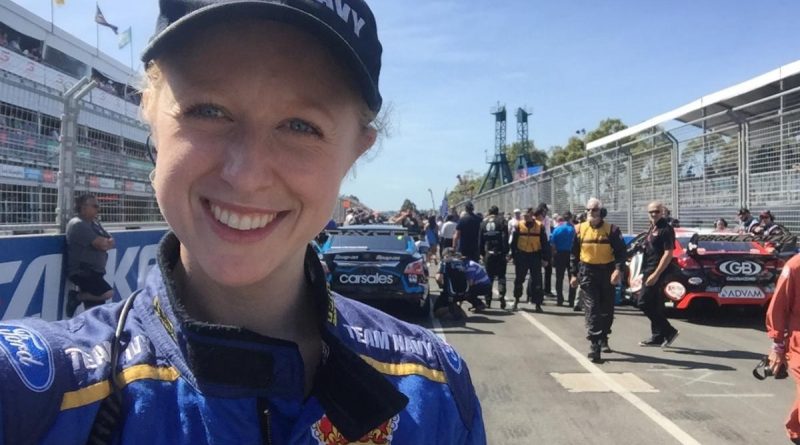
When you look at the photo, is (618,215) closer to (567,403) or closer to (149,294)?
(567,403)

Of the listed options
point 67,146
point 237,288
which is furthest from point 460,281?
point 237,288

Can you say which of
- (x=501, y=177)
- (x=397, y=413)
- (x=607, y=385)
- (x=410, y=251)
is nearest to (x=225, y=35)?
(x=397, y=413)

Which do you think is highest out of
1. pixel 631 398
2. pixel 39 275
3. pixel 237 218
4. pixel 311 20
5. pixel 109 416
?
pixel 311 20

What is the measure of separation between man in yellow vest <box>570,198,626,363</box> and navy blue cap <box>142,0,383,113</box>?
6.95 metres

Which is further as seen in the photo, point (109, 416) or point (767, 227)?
point (767, 227)

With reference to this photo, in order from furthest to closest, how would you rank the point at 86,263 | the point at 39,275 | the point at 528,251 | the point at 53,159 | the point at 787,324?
the point at 528,251 → the point at 53,159 → the point at 86,263 → the point at 39,275 → the point at 787,324

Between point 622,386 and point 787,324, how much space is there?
255 centimetres

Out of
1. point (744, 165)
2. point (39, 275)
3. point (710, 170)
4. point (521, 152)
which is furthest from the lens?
point (521, 152)

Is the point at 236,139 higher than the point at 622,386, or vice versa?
the point at 236,139

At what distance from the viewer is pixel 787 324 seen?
3.98 meters

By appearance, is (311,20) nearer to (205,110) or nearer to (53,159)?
(205,110)

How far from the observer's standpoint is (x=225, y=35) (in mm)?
1143

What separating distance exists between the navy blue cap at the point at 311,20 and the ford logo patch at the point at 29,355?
1.67 feet

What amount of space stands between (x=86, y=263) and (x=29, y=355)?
207 inches
